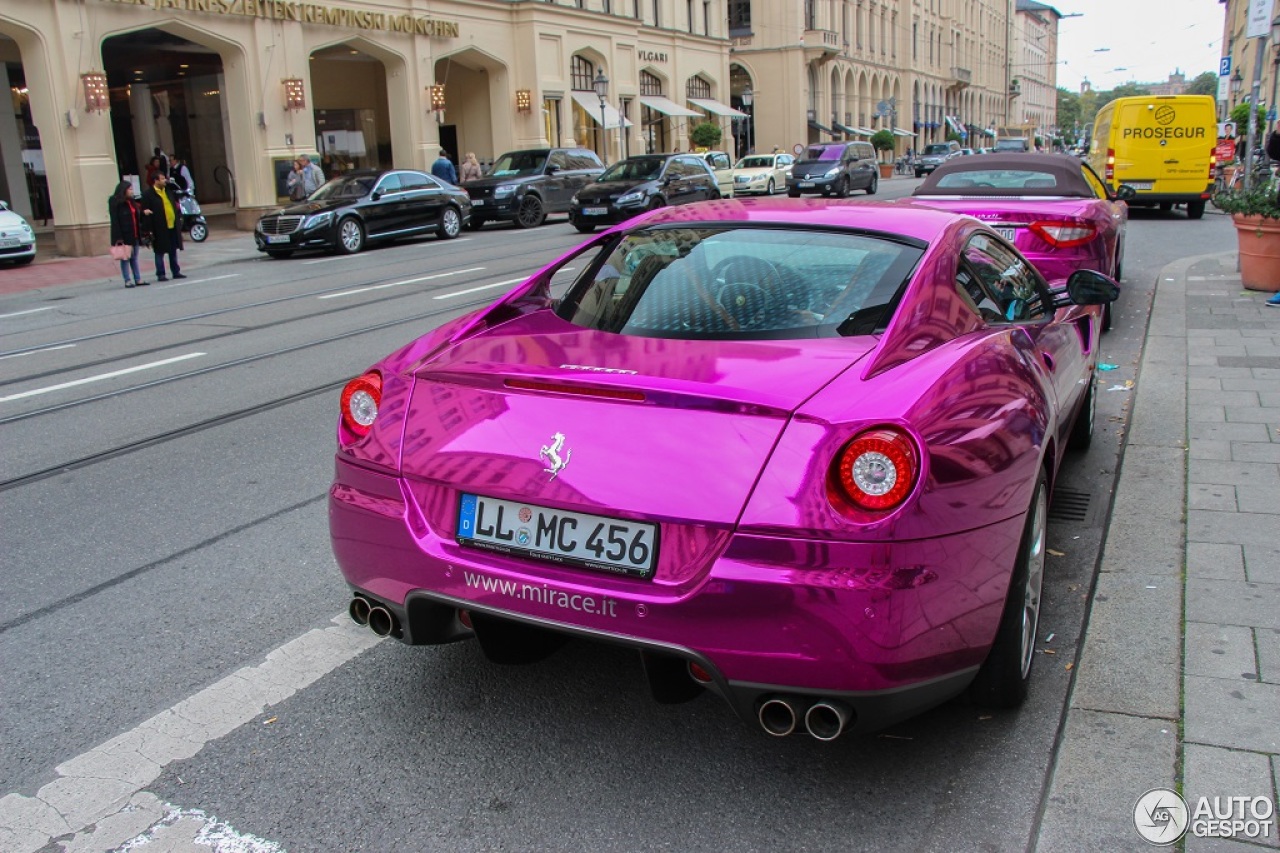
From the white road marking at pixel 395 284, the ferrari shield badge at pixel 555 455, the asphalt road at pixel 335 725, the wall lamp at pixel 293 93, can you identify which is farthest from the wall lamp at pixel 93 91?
the ferrari shield badge at pixel 555 455

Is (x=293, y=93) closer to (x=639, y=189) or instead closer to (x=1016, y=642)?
(x=639, y=189)

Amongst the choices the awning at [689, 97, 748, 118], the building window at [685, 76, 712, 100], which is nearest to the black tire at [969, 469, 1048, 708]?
the building window at [685, 76, 712, 100]

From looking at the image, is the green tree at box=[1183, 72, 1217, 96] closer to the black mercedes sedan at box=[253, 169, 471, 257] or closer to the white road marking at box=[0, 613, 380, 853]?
the black mercedes sedan at box=[253, 169, 471, 257]

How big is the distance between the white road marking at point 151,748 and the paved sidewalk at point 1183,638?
2.19 m

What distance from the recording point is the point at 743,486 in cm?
258

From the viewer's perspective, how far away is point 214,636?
3.91 metres

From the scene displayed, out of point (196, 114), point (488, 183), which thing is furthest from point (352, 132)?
point (488, 183)

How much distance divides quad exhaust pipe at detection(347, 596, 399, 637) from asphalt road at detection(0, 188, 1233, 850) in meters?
0.32

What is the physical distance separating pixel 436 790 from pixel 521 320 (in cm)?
160

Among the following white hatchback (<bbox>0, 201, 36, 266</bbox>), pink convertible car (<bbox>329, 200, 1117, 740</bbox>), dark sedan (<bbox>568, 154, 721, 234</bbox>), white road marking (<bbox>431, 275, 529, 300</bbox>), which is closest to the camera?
pink convertible car (<bbox>329, 200, 1117, 740</bbox>)

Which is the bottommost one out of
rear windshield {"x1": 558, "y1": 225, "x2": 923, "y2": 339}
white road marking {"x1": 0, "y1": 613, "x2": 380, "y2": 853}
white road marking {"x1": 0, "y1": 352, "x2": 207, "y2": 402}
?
white road marking {"x1": 0, "y1": 613, "x2": 380, "y2": 853}

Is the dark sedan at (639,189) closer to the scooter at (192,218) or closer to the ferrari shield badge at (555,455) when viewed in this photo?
the scooter at (192,218)

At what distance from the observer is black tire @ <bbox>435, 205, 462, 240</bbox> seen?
23062 millimetres

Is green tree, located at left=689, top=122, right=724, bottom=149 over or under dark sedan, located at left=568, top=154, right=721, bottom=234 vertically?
over
